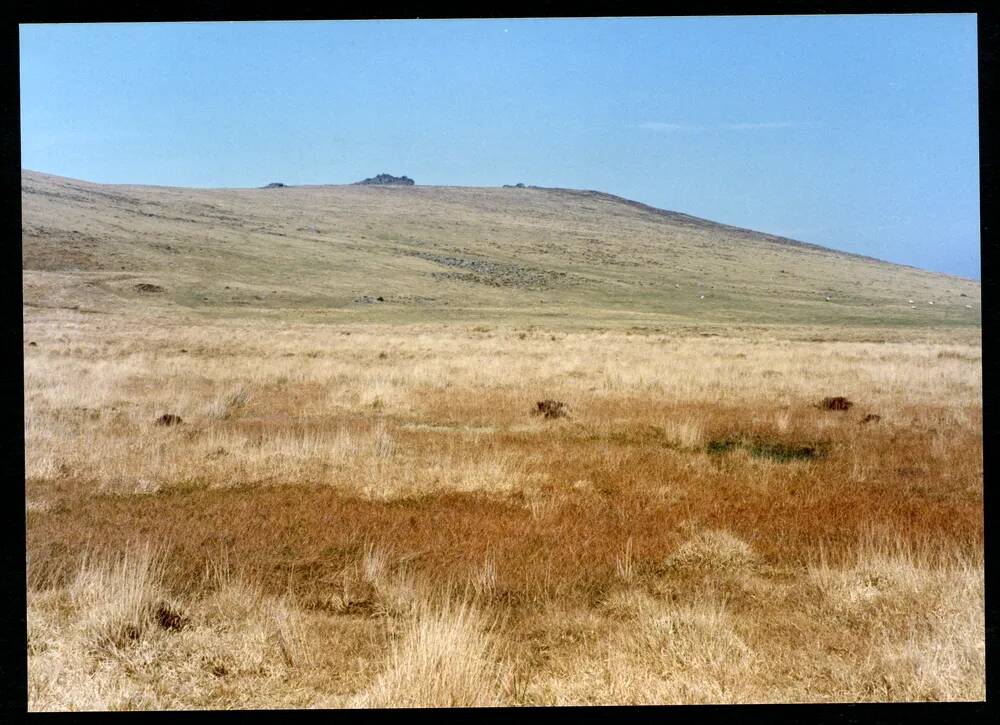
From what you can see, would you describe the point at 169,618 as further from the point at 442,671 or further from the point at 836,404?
the point at 836,404

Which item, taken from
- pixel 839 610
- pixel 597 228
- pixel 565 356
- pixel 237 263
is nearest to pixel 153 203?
pixel 237 263

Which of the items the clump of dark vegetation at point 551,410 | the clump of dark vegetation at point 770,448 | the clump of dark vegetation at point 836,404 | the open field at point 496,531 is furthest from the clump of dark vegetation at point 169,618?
the clump of dark vegetation at point 836,404

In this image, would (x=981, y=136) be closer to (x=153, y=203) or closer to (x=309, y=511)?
(x=309, y=511)

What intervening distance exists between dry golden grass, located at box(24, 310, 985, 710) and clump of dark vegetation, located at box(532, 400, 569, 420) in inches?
16.3

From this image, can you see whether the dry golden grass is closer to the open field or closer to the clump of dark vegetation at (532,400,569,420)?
the open field

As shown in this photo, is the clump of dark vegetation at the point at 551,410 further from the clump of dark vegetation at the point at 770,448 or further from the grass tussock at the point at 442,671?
the grass tussock at the point at 442,671

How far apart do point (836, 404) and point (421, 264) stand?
65.2 metres

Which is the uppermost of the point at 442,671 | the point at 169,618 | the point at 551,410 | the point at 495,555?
the point at 551,410

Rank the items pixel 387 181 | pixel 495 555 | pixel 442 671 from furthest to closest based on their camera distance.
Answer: pixel 387 181
pixel 495 555
pixel 442 671

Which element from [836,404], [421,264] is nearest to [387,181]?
[421,264]

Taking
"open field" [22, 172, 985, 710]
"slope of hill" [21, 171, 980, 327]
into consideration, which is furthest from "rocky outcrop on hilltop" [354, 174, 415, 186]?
"open field" [22, 172, 985, 710]

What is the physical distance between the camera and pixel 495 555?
→ 20.1ft

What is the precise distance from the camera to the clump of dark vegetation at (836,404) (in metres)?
14.1

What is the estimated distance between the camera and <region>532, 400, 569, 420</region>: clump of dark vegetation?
1284 cm
